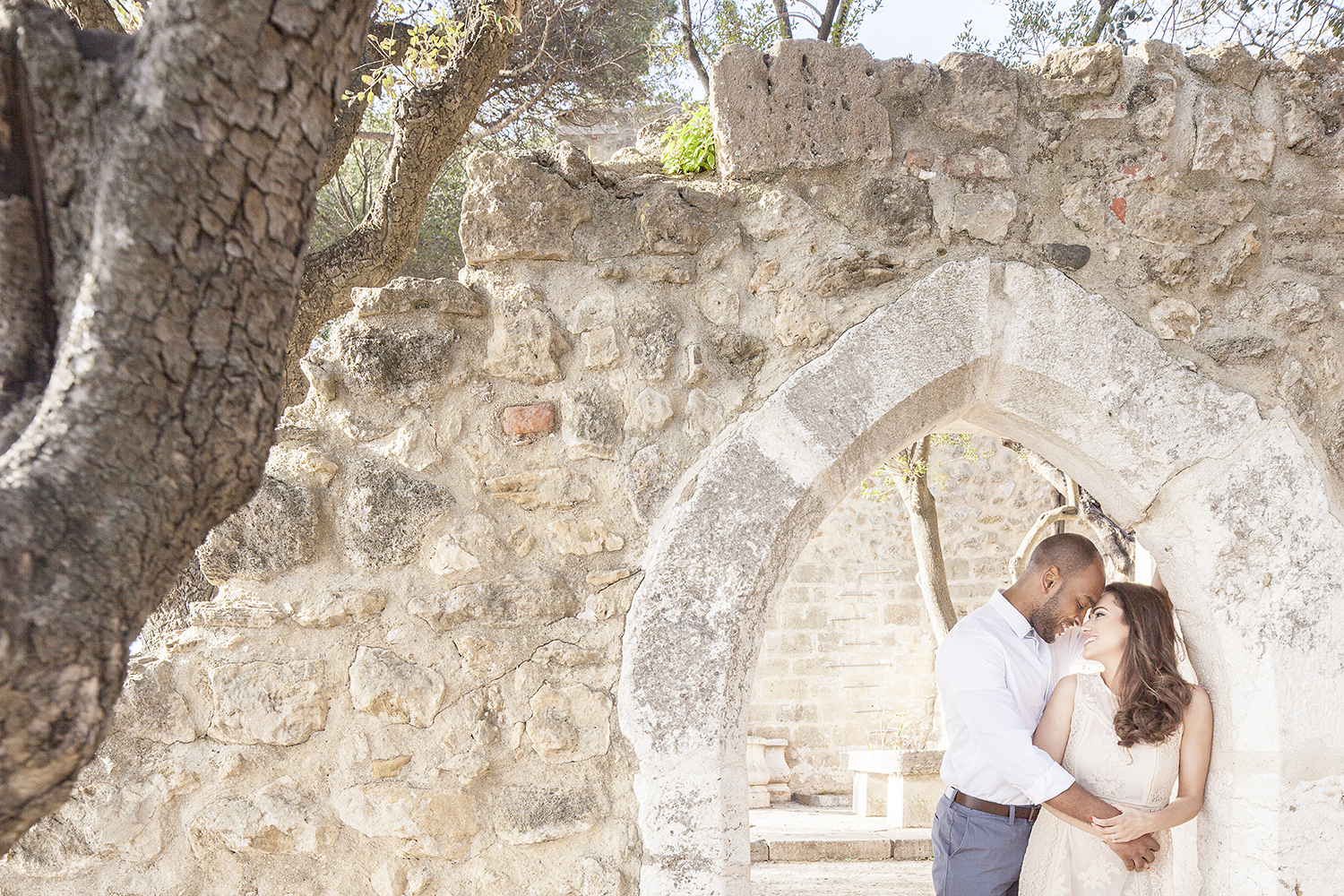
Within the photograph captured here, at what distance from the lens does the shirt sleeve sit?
2.46 metres

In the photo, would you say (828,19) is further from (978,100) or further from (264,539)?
(264,539)

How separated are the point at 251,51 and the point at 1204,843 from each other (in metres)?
2.58

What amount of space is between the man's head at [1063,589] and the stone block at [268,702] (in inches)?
76.9

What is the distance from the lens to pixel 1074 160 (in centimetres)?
249

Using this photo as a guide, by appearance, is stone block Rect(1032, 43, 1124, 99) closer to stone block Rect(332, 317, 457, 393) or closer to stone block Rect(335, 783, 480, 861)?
stone block Rect(332, 317, 457, 393)

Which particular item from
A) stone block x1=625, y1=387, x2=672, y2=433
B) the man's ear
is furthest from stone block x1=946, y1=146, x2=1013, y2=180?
the man's ear

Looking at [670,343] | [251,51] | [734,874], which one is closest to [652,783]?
[734,874]

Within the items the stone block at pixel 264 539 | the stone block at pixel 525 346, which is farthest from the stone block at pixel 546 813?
the stone block at pixel 525 346

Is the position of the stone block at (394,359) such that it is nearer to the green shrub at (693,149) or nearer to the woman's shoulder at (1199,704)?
the green shrub at (693,149)

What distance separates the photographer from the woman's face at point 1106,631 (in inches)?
102

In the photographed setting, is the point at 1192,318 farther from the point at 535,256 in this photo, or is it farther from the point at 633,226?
the point at 535,256

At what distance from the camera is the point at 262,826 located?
2.21 metres

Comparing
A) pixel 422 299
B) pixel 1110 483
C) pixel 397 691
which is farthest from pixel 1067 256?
pixel 397 691

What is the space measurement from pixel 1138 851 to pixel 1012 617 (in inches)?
26.2
